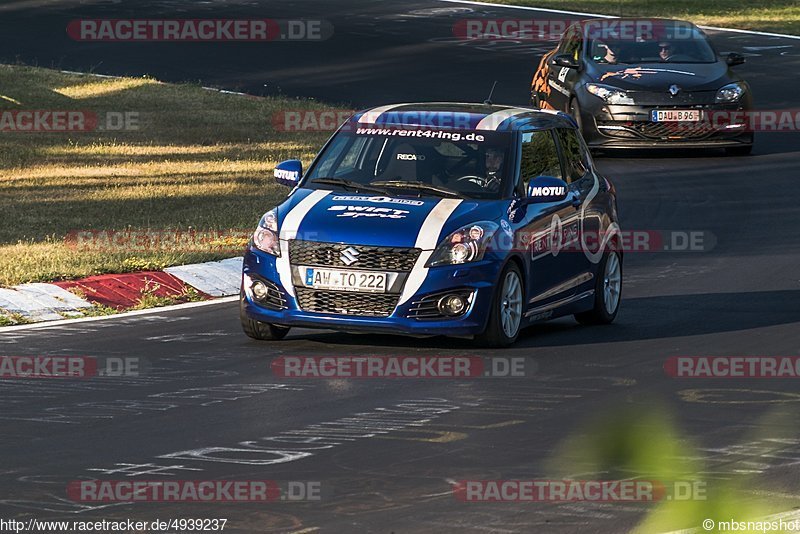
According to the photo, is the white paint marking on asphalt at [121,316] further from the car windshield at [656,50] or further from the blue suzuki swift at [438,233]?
the car windshield at [656,50]

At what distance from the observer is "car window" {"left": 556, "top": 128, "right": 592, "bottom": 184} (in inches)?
542

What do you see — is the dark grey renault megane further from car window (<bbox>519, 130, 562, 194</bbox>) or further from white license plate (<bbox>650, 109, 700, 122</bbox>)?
car window (<bbox>519, 130, 562, 194</bbox>)

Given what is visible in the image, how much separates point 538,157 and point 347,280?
2128mm

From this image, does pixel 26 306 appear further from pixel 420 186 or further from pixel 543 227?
pixel 543 227

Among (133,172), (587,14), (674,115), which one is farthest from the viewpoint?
(587,14)

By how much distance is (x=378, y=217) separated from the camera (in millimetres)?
12125

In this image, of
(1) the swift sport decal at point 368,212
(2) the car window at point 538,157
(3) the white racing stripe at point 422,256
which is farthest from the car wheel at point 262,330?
(2) the car window at point 538,157

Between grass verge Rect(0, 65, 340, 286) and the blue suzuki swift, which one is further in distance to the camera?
grass verge Rect(0, 65, 340, 286)

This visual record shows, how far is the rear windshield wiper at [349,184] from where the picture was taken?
1273cm

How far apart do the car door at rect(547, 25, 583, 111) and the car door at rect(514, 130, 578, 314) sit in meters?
10.4

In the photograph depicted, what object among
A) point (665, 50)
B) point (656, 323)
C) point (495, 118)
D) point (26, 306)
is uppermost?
point (495, 118)

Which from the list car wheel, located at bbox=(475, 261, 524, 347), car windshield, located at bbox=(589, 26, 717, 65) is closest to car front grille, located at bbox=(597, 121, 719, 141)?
car windshield, located at bbox=(589, 26, 717, 65)

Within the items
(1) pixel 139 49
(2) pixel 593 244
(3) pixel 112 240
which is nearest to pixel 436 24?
(1) pixel 139 49

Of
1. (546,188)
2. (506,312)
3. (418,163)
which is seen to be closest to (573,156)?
(546,188)
